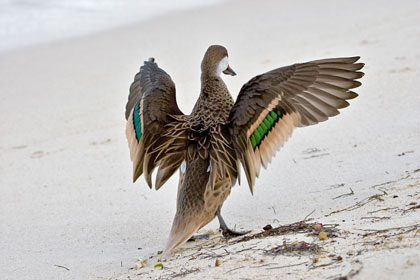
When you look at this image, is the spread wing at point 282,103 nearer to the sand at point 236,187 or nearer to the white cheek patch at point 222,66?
the sand at point 236,187

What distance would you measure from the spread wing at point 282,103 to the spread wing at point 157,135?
1.46ft

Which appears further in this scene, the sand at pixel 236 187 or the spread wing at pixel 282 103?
the spread wing at pixel 282 103

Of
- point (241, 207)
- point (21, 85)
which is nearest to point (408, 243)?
point (241, 207)

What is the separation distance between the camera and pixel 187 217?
4699 mm

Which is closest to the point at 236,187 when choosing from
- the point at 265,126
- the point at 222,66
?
the point at 222,66

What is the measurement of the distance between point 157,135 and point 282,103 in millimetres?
896

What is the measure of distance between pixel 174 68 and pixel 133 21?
12.2ft

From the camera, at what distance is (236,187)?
6113mm

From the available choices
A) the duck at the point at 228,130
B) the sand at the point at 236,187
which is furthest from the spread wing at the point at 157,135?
the sand at the point at 236,187

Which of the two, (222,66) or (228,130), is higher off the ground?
(222,66)

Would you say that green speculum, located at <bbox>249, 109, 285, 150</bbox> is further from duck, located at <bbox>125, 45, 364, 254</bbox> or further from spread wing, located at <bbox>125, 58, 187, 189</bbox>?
spread wing, located at <bbox>125, 58, 187, 189</bbox>

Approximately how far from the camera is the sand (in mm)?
4098

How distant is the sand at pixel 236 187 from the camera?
4098mm

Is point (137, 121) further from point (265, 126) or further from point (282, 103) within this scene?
point (282, 103)
